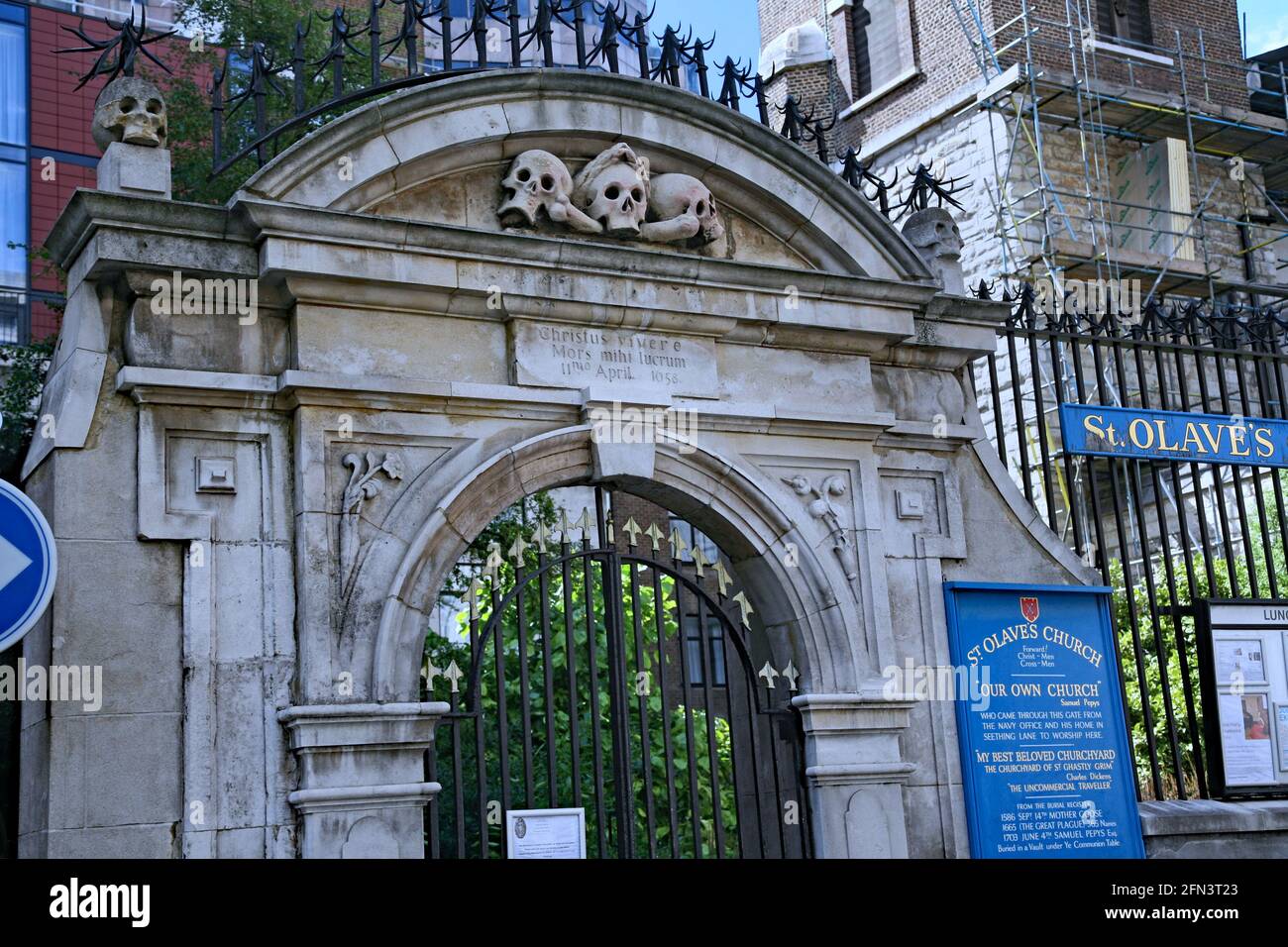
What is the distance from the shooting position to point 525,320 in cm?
809

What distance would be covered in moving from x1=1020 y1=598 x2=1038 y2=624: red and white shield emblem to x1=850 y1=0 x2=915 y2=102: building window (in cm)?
1786

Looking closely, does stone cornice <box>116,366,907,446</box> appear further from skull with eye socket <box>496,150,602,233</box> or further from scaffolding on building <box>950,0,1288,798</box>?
scaffolding on building <box>950,0,1288,798</box>

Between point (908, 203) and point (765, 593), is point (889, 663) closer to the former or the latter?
point (765, 593)

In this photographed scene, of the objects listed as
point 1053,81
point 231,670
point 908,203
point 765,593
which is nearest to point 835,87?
point 1053,81

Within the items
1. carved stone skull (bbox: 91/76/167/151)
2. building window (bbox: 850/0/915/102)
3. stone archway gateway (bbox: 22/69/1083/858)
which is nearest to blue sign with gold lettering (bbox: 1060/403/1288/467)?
stone archway gateway (bbox: 22/69/1083/858)

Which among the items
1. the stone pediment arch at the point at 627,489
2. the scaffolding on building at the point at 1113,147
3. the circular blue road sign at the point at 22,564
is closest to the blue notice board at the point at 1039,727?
the stone pediment arch at the point at 627,489

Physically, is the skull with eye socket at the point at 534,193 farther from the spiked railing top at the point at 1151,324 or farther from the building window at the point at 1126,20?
the building window at the point at 1126,20

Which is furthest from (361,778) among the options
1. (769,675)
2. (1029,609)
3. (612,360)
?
(1029,609)

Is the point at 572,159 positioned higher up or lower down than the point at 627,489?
higher up

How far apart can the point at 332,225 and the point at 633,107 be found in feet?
6.56

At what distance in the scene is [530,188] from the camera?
27.2 ft

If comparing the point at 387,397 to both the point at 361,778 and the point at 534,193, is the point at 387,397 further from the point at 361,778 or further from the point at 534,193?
the point at 361,778

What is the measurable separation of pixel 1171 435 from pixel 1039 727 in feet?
7.91

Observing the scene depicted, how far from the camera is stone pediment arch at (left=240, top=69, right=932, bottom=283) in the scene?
7727mm
